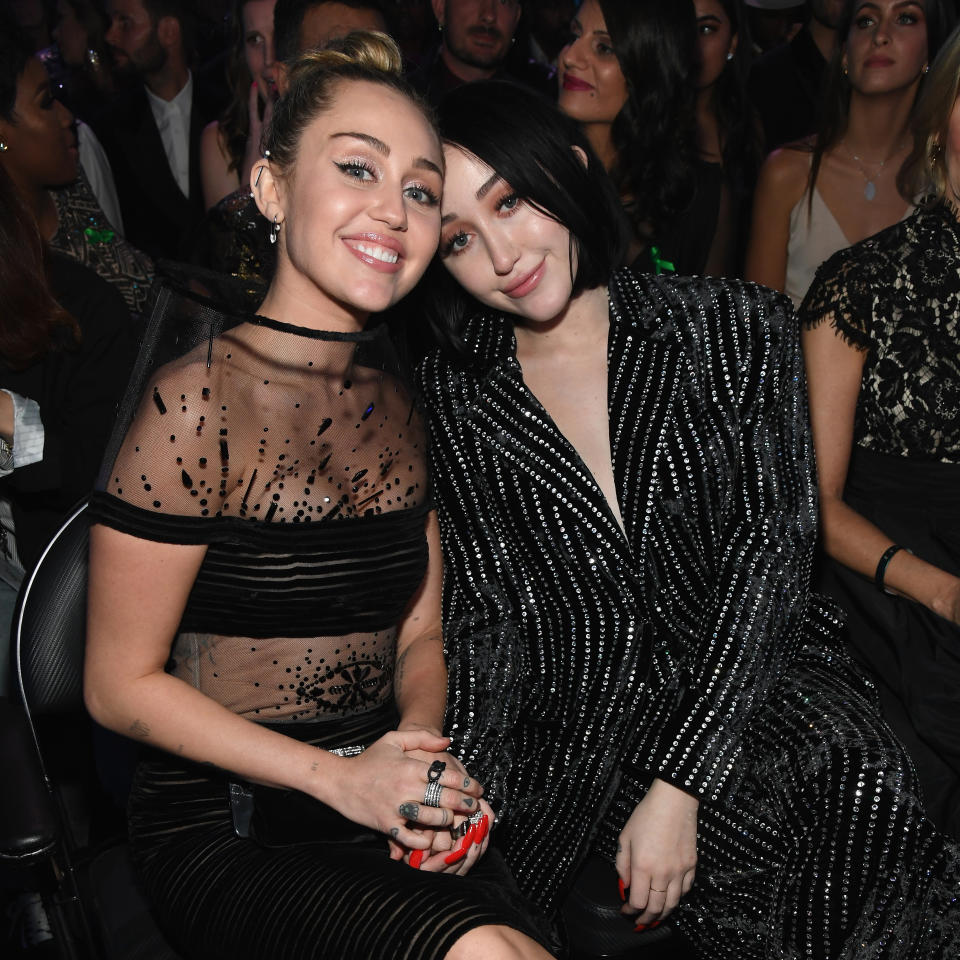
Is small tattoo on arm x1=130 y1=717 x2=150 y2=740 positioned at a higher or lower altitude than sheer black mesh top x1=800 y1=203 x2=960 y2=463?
lower

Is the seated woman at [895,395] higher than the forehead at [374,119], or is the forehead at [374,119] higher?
the forehead at [374,119]

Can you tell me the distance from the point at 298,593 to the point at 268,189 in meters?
0.60

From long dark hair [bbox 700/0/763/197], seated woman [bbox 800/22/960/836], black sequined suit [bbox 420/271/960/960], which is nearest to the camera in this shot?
black sequined suit [bbox 420/271/960/960]

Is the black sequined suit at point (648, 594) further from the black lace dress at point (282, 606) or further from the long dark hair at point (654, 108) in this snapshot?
the long dark hair at point (654, 108)

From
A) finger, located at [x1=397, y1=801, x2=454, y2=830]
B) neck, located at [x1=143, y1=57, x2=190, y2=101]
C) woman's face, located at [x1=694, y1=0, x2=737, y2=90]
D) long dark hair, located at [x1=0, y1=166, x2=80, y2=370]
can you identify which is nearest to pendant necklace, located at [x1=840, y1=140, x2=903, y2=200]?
woman's face, located at [x1=694, y1=0, x2=737, y2=90]

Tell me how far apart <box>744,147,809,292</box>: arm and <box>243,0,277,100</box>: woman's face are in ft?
5.12

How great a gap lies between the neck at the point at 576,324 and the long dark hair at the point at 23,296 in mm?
1127

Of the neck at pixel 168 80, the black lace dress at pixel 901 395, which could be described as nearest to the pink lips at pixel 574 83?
the black lace dress at pixel 901 395

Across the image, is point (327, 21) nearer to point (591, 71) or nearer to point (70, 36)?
point (591, 71)

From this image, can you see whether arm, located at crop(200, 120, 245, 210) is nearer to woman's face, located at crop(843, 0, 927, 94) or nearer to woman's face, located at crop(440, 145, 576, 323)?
woman's face, located at crop(843, 0, 927, 94)

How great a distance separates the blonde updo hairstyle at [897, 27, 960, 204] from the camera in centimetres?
219

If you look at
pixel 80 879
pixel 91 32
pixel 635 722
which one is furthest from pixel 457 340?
pixel 91 32

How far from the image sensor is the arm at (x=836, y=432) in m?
2.18

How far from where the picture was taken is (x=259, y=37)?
3562 millimetres
